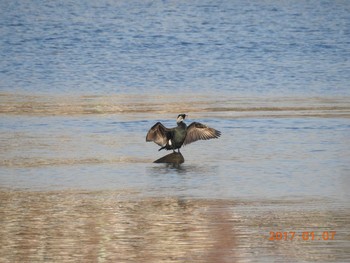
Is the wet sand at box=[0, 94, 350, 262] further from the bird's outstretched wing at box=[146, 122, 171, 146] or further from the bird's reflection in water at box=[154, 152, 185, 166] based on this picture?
the bird's outstretched wing at box=[146, 122, 171, 146]

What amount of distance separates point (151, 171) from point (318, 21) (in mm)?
34444

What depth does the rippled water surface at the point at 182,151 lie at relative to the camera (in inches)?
348

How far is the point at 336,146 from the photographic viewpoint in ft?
47.7

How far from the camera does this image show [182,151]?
14617mm

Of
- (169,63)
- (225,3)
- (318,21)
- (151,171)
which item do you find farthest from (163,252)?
(225,3)

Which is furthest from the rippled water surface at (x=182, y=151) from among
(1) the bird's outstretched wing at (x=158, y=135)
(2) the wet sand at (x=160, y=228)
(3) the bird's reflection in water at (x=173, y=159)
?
(1) the bird's outstretched wing at (x=158, y=135)

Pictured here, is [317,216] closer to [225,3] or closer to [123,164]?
[123,164]

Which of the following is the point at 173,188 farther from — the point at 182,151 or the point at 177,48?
the point at 177,48

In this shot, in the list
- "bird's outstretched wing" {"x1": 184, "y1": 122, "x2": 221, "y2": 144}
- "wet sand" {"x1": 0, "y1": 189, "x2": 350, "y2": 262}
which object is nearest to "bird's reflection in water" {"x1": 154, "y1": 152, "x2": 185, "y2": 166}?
"bird's outstretched wing" {"x1": 184, "y1": 122, "x2": 221, "y2": 144}
